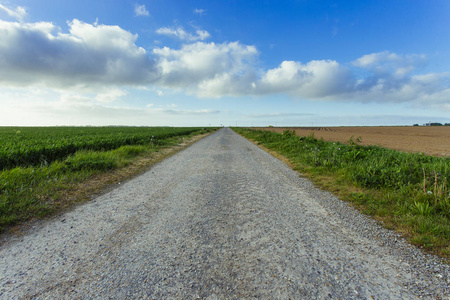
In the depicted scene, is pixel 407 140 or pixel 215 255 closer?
pixel 215 255

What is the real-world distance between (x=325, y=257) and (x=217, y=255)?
1450 mm

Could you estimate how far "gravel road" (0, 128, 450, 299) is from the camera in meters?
2.15

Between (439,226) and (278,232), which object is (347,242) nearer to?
(278,232)

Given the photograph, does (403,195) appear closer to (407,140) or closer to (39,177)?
(39,177)

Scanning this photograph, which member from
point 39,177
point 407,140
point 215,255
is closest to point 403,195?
point 215,255

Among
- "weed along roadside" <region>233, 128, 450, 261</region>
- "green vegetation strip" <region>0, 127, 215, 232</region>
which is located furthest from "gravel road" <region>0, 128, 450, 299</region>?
"green vegetation strip" <region>0, 127, 215, 232</region>

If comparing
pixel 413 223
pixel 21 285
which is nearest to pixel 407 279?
pixel 413 223

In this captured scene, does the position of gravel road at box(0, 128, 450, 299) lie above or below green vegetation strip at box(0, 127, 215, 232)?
below

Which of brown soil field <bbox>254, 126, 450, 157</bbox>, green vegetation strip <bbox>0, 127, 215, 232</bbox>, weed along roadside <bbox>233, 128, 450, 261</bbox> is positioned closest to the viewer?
weed along roadside <bbox>233, 128, 450, 261</bbox>

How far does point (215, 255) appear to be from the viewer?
272 centimetres

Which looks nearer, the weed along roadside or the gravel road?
the gravel road

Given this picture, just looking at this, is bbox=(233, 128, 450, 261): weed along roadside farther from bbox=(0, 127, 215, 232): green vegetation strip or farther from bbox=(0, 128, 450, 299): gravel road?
bbox=(0, 127, 215, 232): green vegetation strip

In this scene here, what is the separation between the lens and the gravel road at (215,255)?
7.07 feet

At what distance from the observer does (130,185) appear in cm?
620
